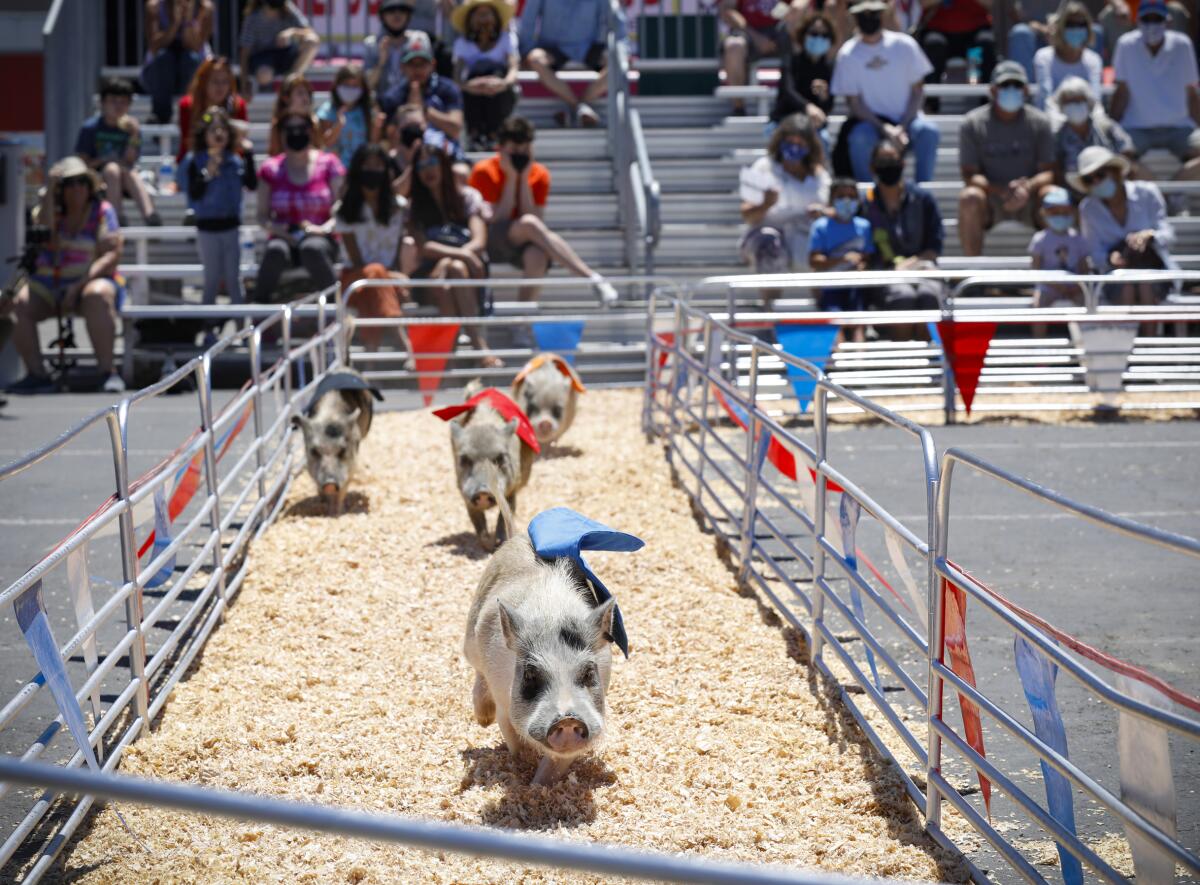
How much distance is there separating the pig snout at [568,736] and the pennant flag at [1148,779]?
152 cm

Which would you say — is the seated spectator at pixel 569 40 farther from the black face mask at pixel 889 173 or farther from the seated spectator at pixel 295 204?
the black face mask at pixel 889 173

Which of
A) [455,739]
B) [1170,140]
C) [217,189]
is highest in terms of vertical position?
[1170,140]

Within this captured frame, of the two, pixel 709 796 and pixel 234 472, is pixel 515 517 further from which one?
pixel 709 796

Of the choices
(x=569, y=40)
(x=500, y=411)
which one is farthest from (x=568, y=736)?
(x=569, y=40)

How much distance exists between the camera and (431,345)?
41.5 ft

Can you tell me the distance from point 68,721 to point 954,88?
1391 cm

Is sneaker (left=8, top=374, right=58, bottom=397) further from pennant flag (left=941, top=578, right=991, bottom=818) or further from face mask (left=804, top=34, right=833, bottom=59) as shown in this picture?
pennant flag (left=941, top=578, right=991, bottom=818)

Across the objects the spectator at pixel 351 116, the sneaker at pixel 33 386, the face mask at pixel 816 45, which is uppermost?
the face mask at pixel 816 45

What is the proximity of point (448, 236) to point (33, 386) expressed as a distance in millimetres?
4077

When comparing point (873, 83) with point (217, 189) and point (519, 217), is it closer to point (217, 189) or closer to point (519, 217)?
point (519, 217)

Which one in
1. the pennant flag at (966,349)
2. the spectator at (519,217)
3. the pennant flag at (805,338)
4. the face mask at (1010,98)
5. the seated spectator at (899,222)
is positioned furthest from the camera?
the face mask at (1010,98)

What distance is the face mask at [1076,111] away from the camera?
14195mm

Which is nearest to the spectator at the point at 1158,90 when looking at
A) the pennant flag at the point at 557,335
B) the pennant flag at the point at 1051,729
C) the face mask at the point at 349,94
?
the pennant flag at the point at 557,335

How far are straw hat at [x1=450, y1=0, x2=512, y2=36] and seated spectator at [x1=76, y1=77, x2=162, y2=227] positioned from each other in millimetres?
3427
